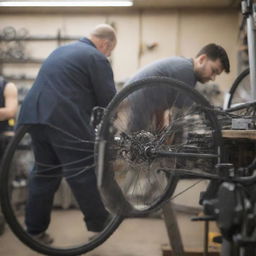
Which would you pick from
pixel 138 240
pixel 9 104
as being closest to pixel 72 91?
pixel 9 104

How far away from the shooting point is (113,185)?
1276 mm

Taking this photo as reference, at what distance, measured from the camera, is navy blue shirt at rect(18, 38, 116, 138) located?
1758mm

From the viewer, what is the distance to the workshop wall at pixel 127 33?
3850 mm

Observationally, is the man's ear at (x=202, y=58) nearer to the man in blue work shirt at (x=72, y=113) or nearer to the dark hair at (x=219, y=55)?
the dark hair at (x=219, y=55)

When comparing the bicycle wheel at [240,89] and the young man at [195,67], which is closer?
the young man at [195,67]

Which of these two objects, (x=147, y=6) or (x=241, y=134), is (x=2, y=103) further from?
(x=147, y=6)

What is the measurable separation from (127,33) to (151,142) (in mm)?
2752

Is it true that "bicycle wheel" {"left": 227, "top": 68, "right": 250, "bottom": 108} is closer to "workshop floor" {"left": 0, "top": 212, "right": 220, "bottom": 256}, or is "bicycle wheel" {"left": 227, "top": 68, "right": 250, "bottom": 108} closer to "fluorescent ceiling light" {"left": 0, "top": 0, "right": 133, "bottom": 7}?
"workshop floor" {"left": 0, "top": 212, "right": 220, "bottom": 256}

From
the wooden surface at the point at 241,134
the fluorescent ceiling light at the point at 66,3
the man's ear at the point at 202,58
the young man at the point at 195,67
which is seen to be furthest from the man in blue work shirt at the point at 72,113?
the fluorescent ceiling light at the point at 66,3

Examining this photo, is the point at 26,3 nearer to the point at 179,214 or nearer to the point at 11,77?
the point at 11,77

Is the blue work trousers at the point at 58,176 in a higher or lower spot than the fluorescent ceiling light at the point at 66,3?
lower

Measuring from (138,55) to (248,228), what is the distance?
3.19 m

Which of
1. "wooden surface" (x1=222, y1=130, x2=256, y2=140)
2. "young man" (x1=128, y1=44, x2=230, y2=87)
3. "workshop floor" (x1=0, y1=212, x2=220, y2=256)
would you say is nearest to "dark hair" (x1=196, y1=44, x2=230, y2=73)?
"young man" (x1=128, y1=44, x2=230, y2=87)

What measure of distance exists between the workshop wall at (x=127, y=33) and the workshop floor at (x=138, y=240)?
1520 mm
